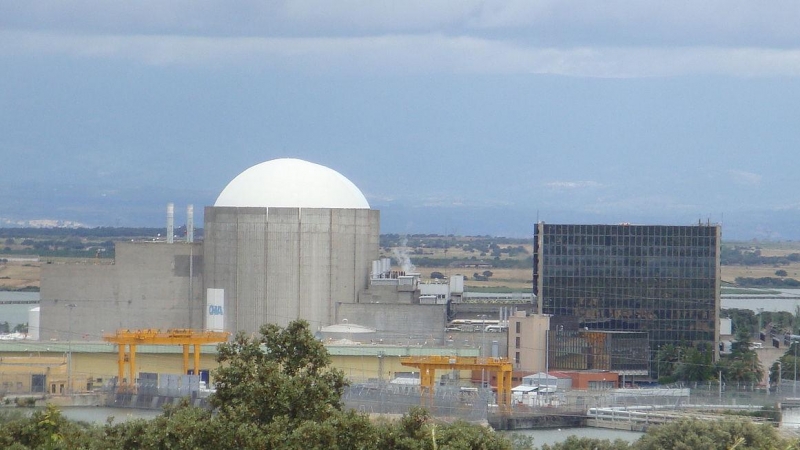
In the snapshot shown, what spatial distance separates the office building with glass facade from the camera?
7762 centimetres

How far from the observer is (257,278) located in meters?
75.9

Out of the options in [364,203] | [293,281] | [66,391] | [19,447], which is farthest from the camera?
[364,203]

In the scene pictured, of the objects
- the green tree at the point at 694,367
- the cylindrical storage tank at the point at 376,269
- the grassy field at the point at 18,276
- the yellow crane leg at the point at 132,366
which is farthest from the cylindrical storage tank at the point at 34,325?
the grassy field at the point at 18,276

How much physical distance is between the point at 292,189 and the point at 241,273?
509 centimetres

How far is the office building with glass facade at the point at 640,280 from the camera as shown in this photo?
255 ft

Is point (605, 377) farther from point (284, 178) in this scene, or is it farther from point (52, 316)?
point (52, 316)

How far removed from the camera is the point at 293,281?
75750 mm

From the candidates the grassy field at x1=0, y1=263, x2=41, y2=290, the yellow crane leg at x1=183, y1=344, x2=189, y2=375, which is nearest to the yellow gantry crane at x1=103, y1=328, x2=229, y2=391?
the yellow crane leg at x1=183, y1=344, x2=189, y2=375

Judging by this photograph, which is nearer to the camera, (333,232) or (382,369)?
(382,369)

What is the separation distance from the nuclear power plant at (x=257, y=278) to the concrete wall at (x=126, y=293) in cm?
5

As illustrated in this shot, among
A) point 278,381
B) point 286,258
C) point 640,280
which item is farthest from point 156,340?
point 278,381

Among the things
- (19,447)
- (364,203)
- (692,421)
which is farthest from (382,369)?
(19,447)

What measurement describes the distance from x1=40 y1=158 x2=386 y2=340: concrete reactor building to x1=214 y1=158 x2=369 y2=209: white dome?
79 millimetres

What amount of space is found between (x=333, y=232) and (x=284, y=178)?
472 cm
